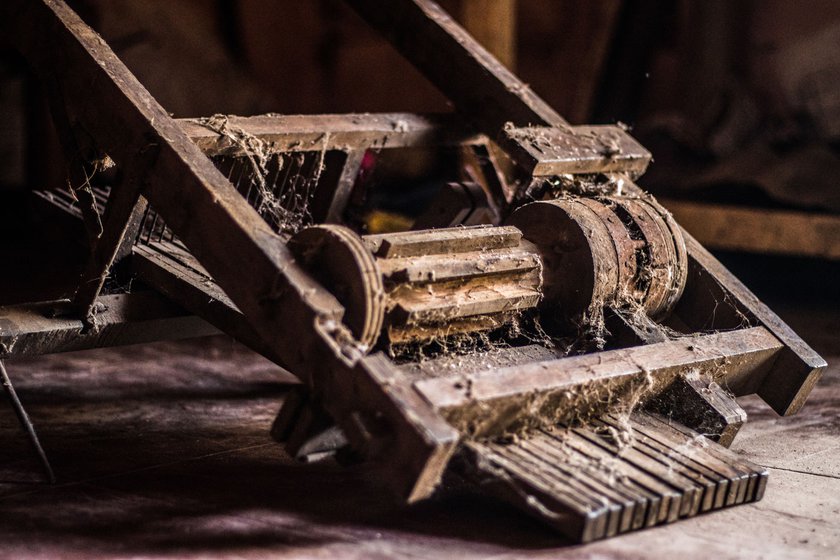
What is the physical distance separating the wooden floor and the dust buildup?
0.73 m

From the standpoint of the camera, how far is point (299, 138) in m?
3.86

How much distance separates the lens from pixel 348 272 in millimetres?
2928

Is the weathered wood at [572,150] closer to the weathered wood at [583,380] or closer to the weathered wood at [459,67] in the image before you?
the weathered wood at [459,67]

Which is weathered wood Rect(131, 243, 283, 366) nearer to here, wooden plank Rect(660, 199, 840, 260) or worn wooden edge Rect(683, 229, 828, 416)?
worn wooden edge Rect(683, 229, 828, 416)

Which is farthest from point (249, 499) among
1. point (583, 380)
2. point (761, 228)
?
point (761, 228)

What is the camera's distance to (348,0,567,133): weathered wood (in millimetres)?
4184

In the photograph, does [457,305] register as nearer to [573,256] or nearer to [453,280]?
[453,280]

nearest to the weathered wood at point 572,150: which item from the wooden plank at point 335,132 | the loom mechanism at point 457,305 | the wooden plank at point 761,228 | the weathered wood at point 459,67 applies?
the loom mechanism at point 457,305

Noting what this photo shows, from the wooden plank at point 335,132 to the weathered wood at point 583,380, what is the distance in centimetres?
120

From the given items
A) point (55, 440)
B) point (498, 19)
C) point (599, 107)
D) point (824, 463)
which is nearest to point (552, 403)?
point (824, 463)

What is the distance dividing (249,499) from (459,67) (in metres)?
1.89

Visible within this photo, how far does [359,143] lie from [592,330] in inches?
45.2

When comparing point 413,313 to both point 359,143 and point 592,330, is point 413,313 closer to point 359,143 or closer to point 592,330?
point 592,330

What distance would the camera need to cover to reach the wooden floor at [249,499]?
9.24ft
